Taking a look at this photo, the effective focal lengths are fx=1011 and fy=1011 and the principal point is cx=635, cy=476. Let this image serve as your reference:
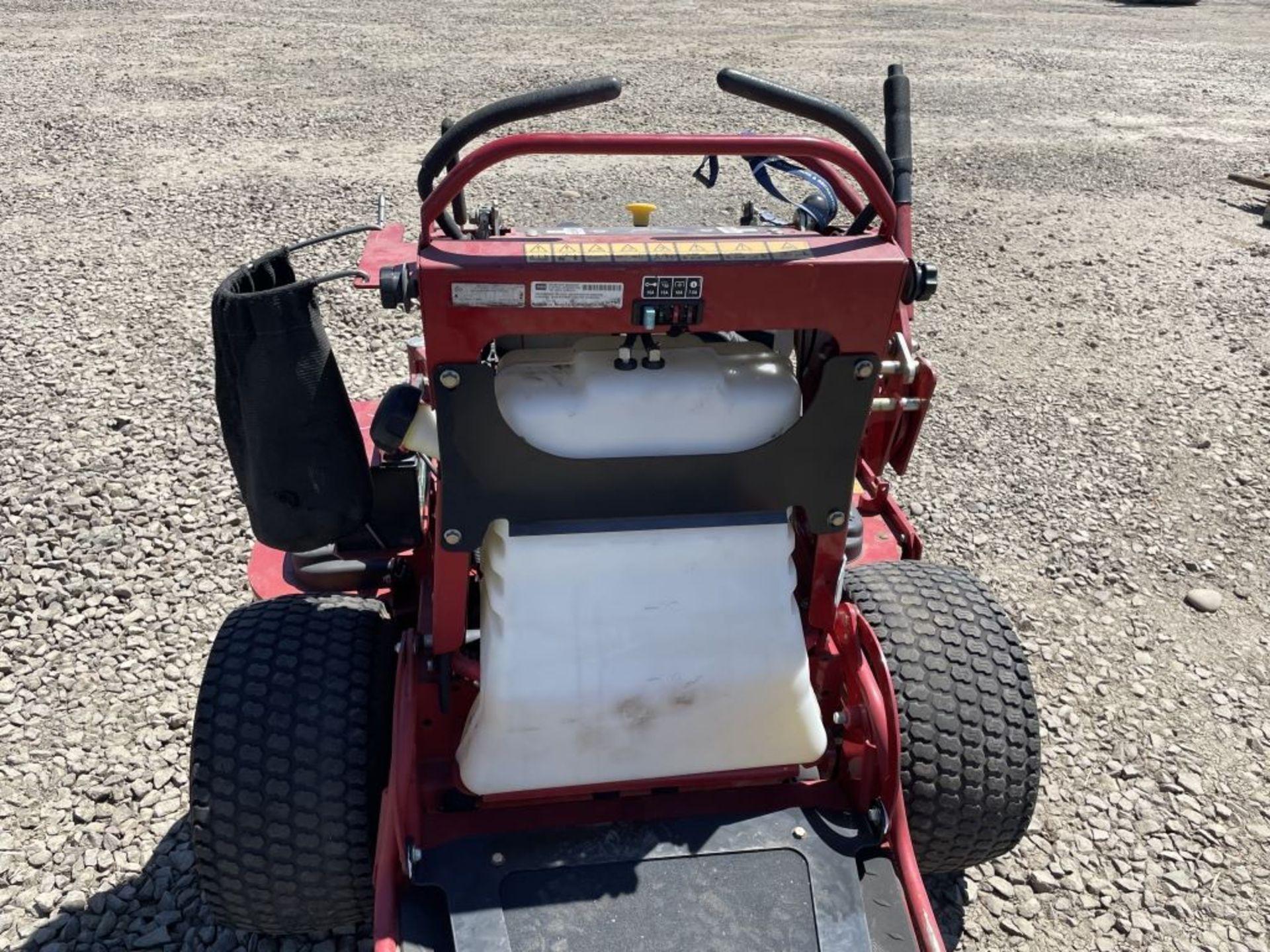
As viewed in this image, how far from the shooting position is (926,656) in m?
2.32

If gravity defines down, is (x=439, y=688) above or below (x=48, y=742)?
above

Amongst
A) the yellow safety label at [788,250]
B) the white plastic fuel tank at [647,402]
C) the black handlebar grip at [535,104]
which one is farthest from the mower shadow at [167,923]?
the black handlebar grip at [535,104]

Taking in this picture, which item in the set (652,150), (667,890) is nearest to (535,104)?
(652,150)

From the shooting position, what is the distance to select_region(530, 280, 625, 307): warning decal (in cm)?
166

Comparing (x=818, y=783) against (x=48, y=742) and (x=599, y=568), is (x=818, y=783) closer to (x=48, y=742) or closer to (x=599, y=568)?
(x=599, y=568)

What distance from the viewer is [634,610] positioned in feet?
6.31

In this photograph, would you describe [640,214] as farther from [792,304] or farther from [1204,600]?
[1204,600]

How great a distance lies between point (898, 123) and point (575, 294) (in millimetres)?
936

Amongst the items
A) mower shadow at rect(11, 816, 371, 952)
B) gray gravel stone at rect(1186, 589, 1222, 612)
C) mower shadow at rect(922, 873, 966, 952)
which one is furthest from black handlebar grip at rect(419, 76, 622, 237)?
gray gravel stone at rect(1186, 589, 1222, 612)

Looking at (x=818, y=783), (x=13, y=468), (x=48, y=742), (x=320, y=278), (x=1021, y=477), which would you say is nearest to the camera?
(x=320, y=278)

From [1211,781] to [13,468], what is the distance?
4.50 metres

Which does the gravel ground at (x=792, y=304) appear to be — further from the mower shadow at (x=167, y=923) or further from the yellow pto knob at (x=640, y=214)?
the yellow pto knob at (x=640, y=214)

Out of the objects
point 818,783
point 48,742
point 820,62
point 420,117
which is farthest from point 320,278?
point 820,62

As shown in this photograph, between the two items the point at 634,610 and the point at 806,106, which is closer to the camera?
the point at 806,106
